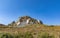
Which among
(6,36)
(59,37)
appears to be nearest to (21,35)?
(6,36)

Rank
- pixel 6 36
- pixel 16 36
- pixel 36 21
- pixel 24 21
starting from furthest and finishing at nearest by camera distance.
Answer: pixel 24 21, pixel 36 21, pixel 16 36, pixel 6 36

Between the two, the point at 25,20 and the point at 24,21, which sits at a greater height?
the point at 25,20

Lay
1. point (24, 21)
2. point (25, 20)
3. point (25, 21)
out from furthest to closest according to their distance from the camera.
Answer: point (25, 20)
point (24, 21)
point (25, 21)

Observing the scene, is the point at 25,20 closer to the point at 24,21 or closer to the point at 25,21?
the point at 24,21

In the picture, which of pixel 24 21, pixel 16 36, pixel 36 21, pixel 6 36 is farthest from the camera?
pixel 24 21

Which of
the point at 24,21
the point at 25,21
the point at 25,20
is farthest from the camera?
the point at 25,20

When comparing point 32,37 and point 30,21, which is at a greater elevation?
point 30,21

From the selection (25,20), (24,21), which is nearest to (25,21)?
(24,21)

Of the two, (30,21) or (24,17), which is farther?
(24,17)

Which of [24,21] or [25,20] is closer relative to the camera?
[24,21]

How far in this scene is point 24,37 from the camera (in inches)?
729

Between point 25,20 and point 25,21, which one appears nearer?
point 25,21

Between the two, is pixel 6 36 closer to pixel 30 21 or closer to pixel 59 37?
pixel 59 37

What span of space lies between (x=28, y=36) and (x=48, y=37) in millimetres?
2156
